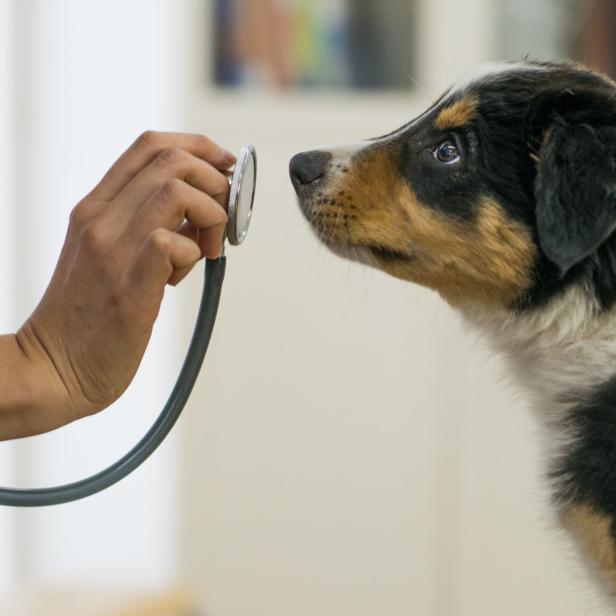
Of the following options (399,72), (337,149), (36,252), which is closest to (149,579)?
(36,252)

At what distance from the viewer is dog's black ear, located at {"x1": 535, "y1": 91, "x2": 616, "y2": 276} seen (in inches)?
45.6

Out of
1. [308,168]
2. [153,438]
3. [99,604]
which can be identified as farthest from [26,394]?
[99,604]

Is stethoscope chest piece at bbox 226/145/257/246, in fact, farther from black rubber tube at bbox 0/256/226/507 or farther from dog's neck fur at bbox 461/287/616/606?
dog's neck fur at bbox 461/287/616/606

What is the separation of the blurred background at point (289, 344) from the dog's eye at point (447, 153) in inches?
54.1

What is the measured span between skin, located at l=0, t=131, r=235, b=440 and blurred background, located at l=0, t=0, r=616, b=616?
175cm

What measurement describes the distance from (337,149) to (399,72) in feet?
5.46

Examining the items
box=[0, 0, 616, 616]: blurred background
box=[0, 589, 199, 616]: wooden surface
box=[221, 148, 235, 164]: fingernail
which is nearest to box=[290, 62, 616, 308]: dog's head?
box=[221, 148, 235, 164]: fingernail

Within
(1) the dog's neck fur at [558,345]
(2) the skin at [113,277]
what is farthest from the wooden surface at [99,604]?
(2) the skin at [113,277]

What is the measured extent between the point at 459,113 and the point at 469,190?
9 cm

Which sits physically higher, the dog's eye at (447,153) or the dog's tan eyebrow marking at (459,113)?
the dog's tan eyebrow marking at (459,113)

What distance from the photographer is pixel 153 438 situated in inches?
36.1

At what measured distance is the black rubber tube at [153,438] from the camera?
901 mm

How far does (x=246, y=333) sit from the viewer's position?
2.78m

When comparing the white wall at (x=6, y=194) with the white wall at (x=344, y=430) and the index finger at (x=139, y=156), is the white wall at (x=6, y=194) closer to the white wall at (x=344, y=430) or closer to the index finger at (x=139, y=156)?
the white wall at (x=344, y=430)
